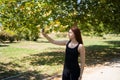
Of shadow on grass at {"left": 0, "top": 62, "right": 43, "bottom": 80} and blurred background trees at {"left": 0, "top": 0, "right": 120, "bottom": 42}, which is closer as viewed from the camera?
shadow on grass at {"left": 0, "top": 62, "right": 43, "bottom": 80}

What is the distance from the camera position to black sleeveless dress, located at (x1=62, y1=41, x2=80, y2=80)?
244 inches

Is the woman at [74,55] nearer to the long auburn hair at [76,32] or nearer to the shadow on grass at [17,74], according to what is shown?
the long auburn hair at [76,32]

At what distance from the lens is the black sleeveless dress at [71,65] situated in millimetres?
6191

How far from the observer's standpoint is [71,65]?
20.6 feet

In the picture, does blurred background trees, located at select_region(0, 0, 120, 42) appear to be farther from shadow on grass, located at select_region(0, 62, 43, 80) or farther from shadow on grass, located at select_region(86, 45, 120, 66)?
shadow on grass, located at select_region(0, 62, 43, 80)

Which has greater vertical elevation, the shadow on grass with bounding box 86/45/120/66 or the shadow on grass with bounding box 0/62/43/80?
the shadow on grass with bounding box 0/62/43/80

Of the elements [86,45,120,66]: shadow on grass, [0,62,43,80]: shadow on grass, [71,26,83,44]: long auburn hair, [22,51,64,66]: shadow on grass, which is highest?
[71,26,83,44]: long auburn hair

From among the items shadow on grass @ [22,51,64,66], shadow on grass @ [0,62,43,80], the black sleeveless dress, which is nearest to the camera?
the black sleeveless dress

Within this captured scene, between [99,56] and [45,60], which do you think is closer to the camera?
[45,60]

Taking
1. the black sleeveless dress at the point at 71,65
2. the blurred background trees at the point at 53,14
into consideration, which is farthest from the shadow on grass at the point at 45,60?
the black sleeveless dress at the point at 71,65

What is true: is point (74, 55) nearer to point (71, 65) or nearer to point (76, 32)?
point (71, 65)

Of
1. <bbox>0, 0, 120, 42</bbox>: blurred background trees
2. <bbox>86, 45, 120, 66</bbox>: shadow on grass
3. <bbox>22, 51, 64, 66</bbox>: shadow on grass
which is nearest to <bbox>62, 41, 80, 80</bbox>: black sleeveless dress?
<bbox>0, 0, 120, 42</bbox>: blurred background trees

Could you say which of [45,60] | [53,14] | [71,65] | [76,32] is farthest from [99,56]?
[76,32]

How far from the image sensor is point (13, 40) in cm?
3909
